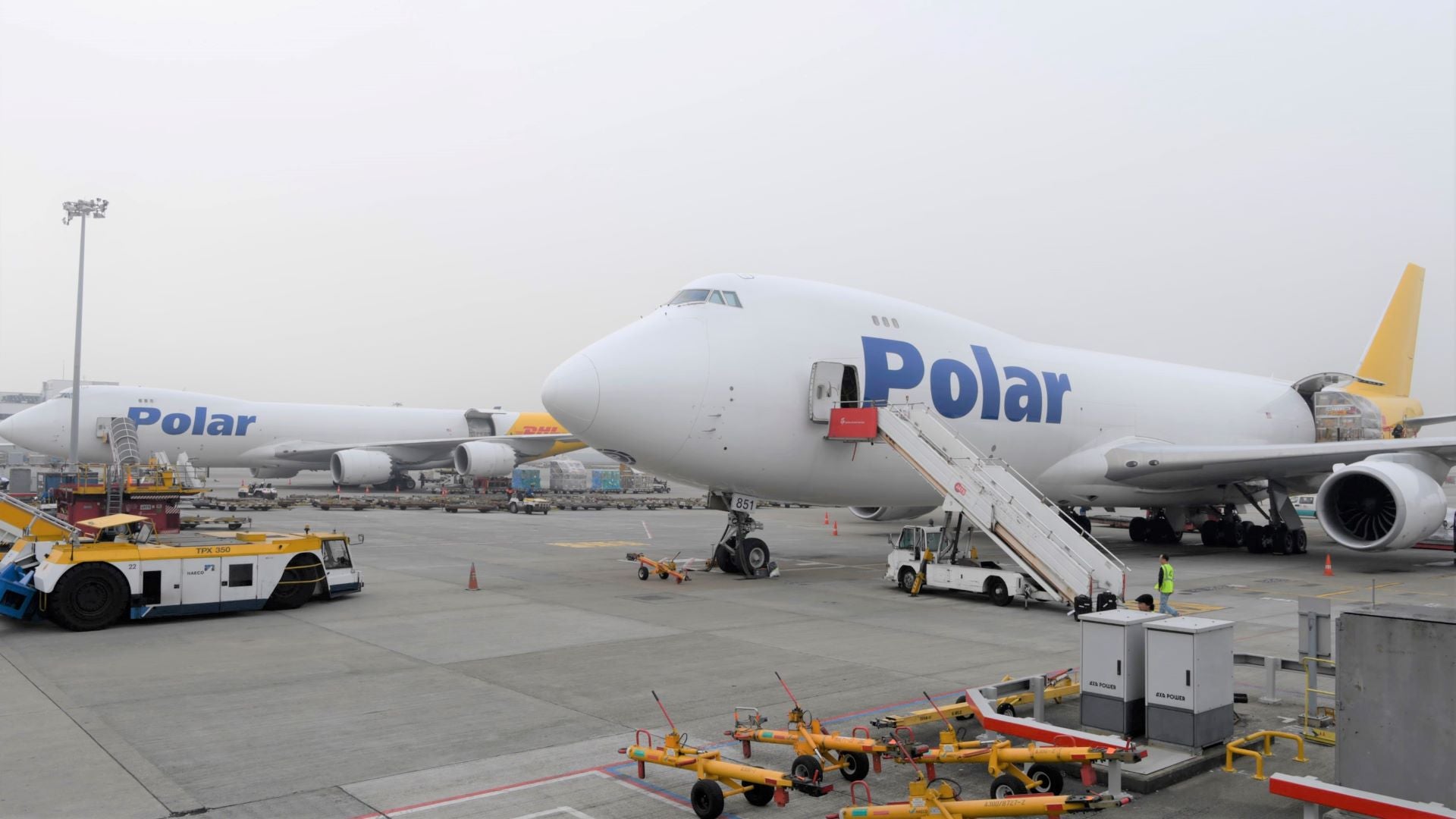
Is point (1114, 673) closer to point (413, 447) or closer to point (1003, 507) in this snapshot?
point (1003, 507)

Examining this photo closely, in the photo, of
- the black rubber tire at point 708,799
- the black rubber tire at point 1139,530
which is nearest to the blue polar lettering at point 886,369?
the black rubber tire at point 708,799

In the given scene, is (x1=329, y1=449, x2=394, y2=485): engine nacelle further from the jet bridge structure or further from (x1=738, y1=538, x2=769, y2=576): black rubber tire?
the jet bridge structure

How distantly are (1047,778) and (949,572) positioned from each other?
1025cm

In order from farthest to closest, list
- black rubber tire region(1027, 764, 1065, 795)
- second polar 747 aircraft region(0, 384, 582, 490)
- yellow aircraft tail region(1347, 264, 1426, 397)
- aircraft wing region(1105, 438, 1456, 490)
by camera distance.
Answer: second polar 747 aircraft region(0, 384, 582, 490), yellow aircraft tail region(1347, 264, 1426, 397), aircraft wing region(1105, 438, 1456, 490), black rubber tire region(1027, 764, 1065, 795)

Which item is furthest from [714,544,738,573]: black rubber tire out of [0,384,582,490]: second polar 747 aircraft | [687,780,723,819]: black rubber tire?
[0,384,582,490]: second polar 747 aircraft

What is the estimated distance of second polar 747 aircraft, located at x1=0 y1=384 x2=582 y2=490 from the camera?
4184 centimetres

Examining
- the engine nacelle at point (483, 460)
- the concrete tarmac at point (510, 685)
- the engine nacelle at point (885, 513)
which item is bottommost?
the concrete tarmac at point (510, 685)

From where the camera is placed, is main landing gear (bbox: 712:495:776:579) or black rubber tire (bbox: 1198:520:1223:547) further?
black rubber tire (bbox: 1198:520:1223:547)

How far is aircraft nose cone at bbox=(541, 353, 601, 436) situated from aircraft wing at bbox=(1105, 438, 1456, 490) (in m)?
13.5

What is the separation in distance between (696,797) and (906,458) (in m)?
11.2

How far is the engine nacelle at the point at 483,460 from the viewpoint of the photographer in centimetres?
4875

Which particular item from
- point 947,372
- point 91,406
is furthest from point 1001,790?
point 91,406

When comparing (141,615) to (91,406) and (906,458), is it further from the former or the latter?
(91,406)

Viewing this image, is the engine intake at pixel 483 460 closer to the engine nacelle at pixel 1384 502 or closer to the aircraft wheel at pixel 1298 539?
the aircraft wheel at pixel 1298 539
